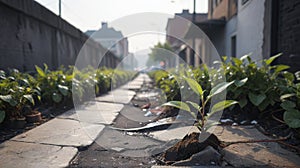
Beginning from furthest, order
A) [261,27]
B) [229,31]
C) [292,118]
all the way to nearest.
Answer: [229,31]
[261,27]
[292,118]

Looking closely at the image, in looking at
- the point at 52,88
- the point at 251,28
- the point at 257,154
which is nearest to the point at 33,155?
the point at 257,154

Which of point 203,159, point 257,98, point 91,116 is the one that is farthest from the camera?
point 91,116

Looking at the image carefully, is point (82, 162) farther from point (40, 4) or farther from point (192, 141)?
point (40, 4)

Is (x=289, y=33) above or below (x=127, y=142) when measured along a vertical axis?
above

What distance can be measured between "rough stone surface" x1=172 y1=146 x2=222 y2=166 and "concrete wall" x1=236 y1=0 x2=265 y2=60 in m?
4.32

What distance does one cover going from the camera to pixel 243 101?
2506mm

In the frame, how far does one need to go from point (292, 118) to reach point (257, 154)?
439mm

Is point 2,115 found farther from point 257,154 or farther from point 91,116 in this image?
point 257,154

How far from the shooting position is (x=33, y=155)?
5.26 feet

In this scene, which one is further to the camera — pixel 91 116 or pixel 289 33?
pixel 289 33

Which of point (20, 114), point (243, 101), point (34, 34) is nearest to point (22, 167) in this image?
Result: point (20, 114)

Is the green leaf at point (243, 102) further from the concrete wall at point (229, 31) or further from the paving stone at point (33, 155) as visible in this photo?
the concrete wall at point (229, 31)

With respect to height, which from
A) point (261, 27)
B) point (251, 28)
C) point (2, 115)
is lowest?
point (2, 115)

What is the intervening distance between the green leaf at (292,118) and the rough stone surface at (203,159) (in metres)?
0.66
